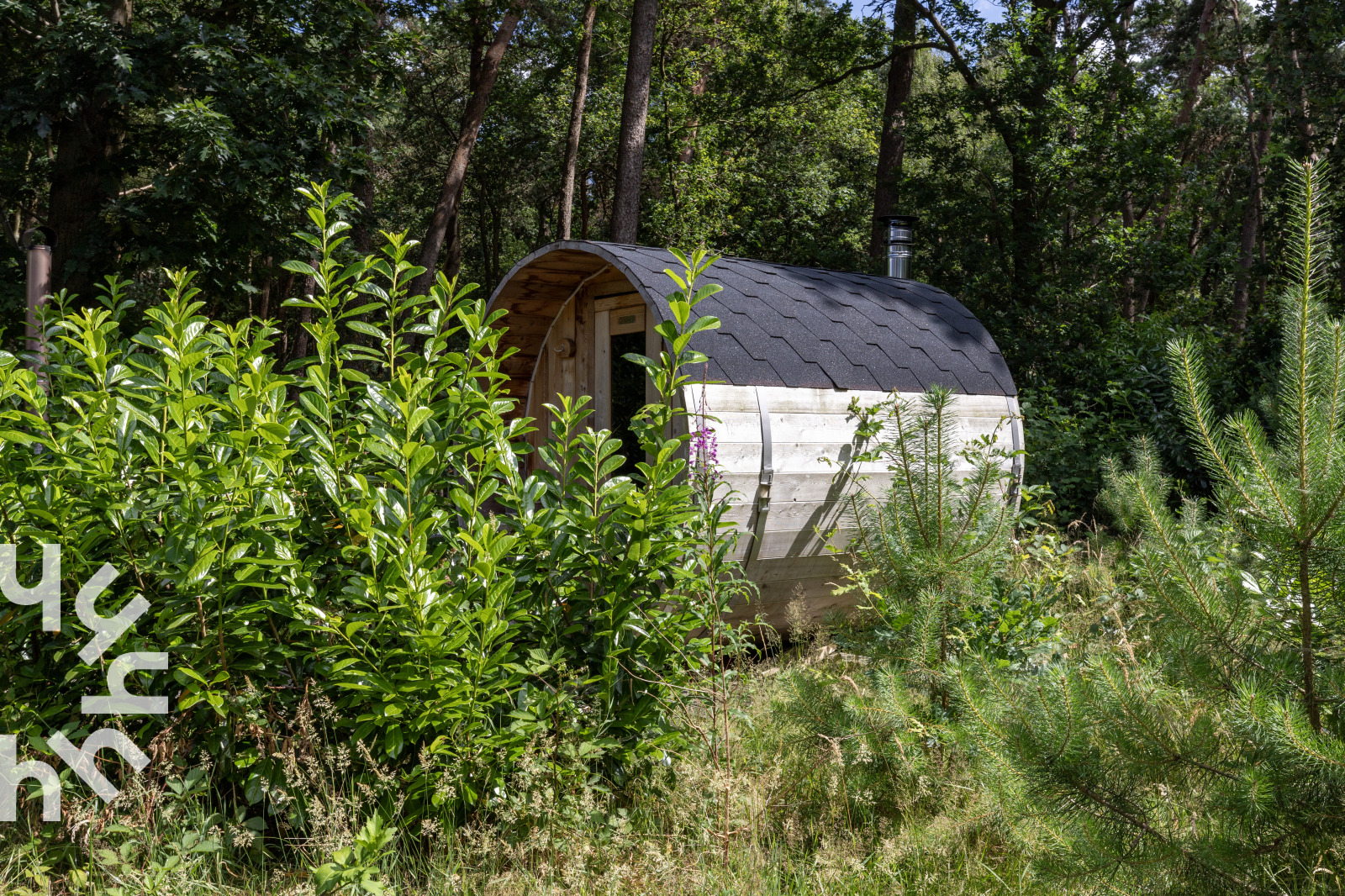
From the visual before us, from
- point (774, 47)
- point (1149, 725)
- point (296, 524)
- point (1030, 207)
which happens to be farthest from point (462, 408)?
point (774, 47)

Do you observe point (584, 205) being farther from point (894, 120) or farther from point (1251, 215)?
point (1251, 215)

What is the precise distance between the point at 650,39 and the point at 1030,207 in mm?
6073

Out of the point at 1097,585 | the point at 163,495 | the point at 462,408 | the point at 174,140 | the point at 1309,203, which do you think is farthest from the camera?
the point at 174,140

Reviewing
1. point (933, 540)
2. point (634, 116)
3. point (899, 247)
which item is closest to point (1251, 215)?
point (634, 116)

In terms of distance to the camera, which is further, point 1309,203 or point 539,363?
point 539,363

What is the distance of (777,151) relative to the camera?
1862 centimetres

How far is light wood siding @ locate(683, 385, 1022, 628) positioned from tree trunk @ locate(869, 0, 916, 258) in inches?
376

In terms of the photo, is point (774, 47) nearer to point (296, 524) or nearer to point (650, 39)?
point (650, 39)

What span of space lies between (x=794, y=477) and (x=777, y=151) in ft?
49.3

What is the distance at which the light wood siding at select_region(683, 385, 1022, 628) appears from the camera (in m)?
4.80

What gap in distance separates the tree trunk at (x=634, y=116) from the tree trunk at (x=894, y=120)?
12.5ft

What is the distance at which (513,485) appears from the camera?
2.79 meters

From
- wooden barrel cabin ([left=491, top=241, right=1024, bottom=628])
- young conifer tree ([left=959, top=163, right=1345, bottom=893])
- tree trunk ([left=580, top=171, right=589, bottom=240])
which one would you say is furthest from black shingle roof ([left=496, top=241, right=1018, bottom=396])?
tree trunk ([left=580, top=171, right=589, bottom=240])

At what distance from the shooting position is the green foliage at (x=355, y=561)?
243 centimetres
